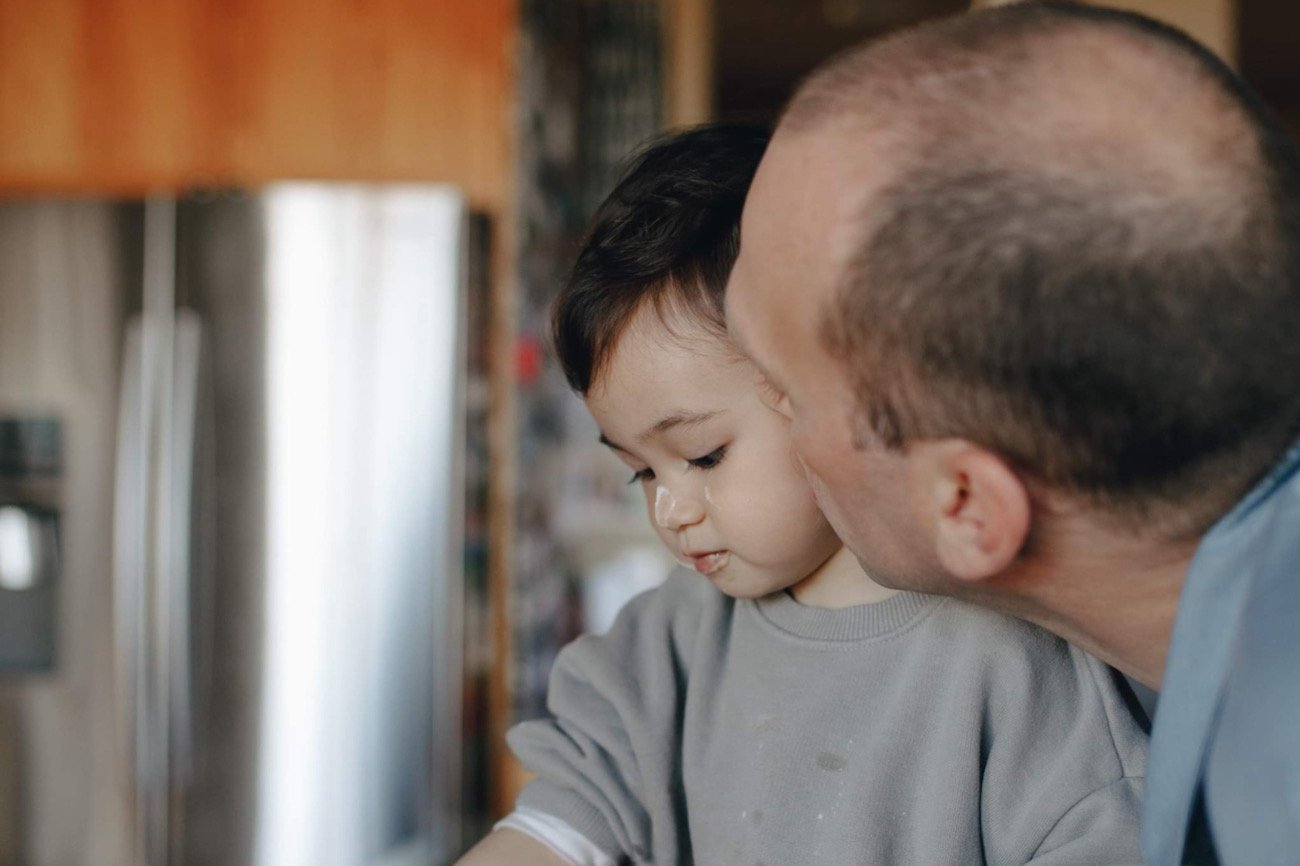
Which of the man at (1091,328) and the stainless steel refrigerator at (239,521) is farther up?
the man at (1091,328)

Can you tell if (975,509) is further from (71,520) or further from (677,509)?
(71,520)

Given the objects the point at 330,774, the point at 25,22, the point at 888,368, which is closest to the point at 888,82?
the point at 888,368

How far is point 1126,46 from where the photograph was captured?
0.55 m

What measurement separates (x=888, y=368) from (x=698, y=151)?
1.06 feet

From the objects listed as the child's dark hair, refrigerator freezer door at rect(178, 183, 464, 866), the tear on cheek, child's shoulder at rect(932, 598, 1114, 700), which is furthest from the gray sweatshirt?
refrigerator freezer door at rect(178, 183, 464, 866)

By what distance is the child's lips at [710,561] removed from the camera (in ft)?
2.76

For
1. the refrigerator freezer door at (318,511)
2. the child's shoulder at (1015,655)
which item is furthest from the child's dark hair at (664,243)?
the refrigerator freezer door at (318,511)

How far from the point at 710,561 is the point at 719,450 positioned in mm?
84

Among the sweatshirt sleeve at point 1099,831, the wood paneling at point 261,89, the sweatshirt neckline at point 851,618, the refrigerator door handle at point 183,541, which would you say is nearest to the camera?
the sweatshirt sleeve at point 1099,831

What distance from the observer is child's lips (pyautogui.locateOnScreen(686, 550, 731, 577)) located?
840 mm

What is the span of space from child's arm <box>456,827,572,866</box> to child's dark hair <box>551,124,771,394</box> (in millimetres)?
341

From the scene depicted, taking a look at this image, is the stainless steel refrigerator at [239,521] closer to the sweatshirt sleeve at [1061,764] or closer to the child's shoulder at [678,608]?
the child's shoulder at [678,608]

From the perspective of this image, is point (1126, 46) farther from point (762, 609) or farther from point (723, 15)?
point (723, 15)

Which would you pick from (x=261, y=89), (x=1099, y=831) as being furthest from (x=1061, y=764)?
(x=261, y=89)
